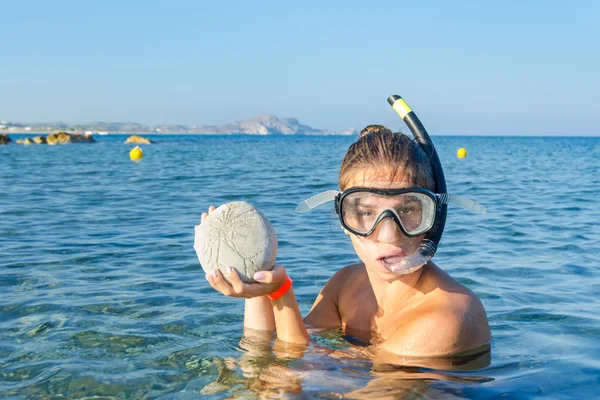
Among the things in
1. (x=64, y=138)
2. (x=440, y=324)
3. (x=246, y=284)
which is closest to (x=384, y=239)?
(x=440, y=324)

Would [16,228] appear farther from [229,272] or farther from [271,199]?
[229,272]

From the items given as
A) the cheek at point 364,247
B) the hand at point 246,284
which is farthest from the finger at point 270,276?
the cheek at point 364,247

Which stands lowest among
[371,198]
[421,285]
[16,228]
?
[16,228]

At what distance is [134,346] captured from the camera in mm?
4160

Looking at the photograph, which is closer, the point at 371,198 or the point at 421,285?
the point at 371,198

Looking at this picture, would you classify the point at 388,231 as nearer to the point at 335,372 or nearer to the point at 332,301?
the point at 335,372

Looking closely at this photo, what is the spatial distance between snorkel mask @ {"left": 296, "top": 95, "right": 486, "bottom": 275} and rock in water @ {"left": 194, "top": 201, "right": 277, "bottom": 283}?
1.34ft

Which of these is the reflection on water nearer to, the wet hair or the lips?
the lips

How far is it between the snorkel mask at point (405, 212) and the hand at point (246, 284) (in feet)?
1.45

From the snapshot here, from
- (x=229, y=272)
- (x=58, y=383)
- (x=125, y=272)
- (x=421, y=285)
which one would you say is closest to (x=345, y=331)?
(x=421, y=285)

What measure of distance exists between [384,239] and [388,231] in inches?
1.8

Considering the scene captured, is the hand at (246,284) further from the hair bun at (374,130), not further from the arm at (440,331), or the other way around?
the hair bun at (374,130)

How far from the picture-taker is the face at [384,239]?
3244 millimetres

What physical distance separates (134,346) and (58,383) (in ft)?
2.25
